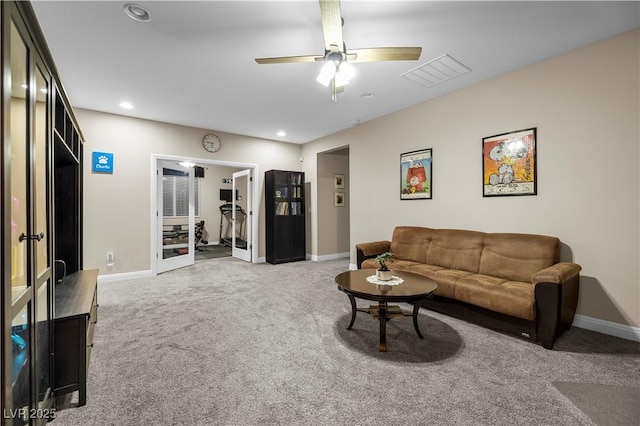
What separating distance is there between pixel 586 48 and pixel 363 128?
119 inches

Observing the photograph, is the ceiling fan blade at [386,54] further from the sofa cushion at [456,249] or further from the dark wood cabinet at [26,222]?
the sofa cushion at [456,249]

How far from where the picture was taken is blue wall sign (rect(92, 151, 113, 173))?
432cm

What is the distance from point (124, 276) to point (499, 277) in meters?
5.33

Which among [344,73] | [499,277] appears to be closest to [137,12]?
[344,73]

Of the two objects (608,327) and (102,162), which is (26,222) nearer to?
(102,162)

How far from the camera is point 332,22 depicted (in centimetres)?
183

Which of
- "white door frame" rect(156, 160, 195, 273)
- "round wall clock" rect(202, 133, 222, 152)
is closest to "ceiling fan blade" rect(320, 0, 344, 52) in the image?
"round wall clock" rect(202, 133, 222, 152)

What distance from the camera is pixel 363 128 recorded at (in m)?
5.14

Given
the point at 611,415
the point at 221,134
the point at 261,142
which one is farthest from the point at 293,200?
the point at 611,415

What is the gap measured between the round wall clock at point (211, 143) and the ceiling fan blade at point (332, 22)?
4.00 m

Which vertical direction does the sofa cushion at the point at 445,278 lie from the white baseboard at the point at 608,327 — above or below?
above

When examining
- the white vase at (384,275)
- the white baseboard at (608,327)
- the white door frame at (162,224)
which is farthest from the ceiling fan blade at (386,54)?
the white door frame at (162,224)

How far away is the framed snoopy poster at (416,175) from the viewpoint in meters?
4.07

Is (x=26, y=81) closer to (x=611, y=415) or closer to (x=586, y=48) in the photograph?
(x=611, y=415)
